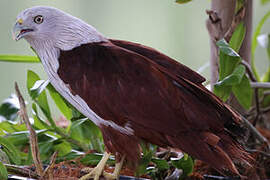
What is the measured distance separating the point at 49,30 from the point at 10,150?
1.17 ft

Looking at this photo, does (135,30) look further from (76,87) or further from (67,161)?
(76,87)

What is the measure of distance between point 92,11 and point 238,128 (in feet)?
5.10

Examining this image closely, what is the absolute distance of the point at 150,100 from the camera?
78cm

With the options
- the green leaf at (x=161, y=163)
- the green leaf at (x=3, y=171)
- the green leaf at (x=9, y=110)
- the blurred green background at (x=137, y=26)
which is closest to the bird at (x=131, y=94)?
the green leaf at (x=161, y=163)

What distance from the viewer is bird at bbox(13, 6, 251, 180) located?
780 millimetres

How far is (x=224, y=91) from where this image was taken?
3.28 ft

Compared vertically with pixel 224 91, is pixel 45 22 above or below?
above

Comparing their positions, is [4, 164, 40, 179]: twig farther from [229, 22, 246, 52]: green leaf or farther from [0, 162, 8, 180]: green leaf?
[229, 22, 246, 52]: green leaf

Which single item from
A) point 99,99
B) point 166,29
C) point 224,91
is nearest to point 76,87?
point 99,99

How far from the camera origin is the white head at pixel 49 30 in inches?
32.8

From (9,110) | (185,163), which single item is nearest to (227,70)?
(185,163)

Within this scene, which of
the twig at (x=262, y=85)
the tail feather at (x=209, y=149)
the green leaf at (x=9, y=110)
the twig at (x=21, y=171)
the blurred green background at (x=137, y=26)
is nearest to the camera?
the tail feather at (x=209, y=149)

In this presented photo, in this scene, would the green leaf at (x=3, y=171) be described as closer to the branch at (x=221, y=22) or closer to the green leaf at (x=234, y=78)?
the green leaf at (x=234, y=78)

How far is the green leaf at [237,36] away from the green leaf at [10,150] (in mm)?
632
